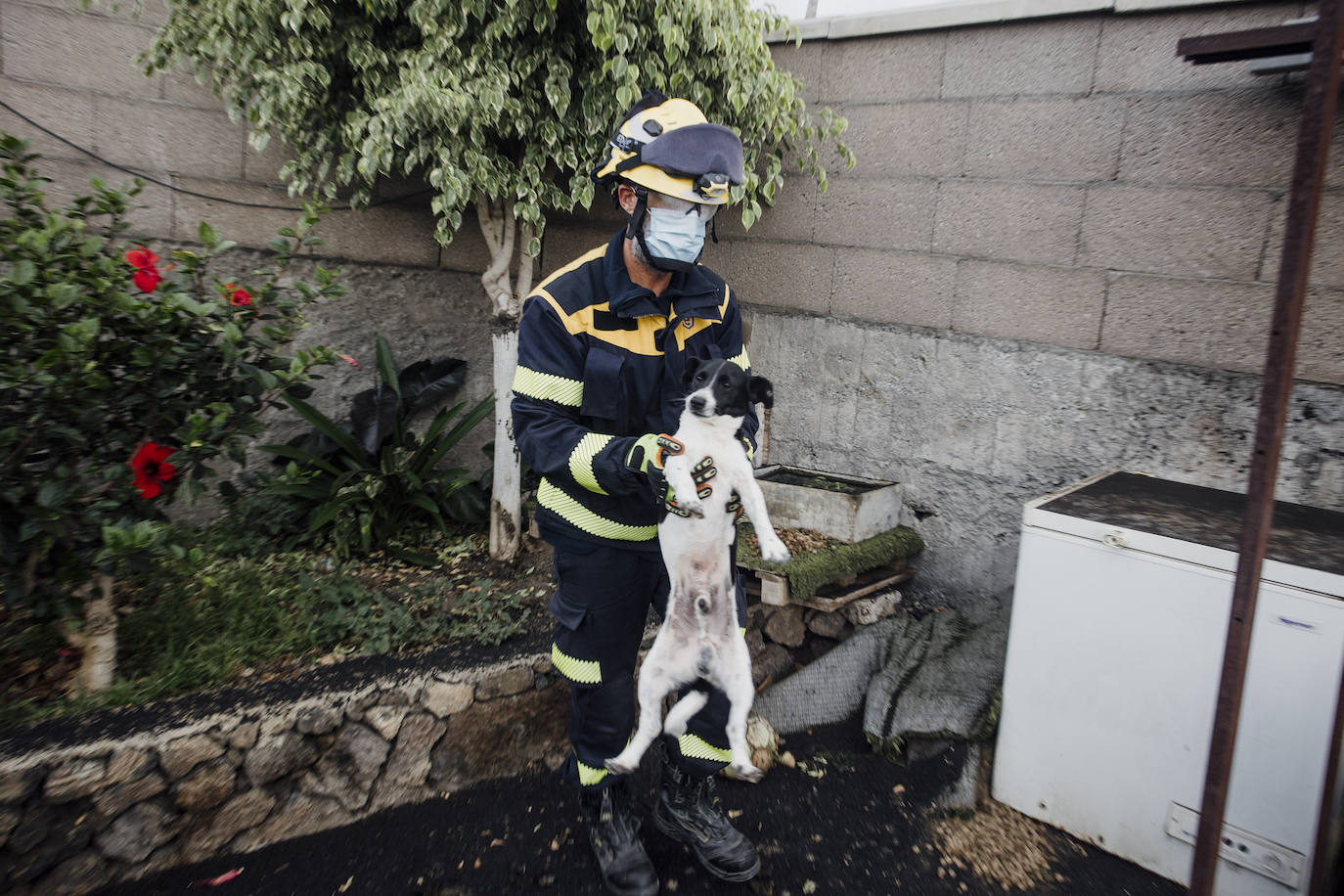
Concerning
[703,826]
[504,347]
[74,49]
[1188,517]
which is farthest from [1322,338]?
[74,49]

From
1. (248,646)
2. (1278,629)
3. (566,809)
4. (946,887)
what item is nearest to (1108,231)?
(1278,629)

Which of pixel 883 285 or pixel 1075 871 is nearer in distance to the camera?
pixel 1075 871

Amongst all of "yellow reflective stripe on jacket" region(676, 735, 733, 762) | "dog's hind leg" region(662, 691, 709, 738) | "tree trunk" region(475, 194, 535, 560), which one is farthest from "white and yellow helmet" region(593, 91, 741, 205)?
"tree trunk" region(475, 194, 535, 560)

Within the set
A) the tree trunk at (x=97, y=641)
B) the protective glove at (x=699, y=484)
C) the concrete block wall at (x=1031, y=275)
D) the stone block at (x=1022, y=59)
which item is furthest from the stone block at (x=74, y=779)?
the stone block at (x=1022, y=59)

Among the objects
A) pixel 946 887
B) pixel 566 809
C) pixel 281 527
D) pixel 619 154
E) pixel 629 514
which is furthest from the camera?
pixel 281 527

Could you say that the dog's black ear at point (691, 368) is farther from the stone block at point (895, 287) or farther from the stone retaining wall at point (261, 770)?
the stone block at point (895, 287)

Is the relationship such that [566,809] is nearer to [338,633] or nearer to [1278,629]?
[338,633]

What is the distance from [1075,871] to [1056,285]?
2.30 metres

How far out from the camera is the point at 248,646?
3002mm

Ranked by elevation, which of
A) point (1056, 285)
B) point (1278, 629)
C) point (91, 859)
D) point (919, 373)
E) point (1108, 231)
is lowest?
point (91, 859)

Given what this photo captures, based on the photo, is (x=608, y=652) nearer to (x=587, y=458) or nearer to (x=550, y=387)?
(x=587, y=458)

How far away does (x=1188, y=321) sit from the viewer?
323 centimetres

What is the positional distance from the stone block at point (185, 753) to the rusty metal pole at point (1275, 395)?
268 centimetres

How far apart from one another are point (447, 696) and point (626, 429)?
1374mm
